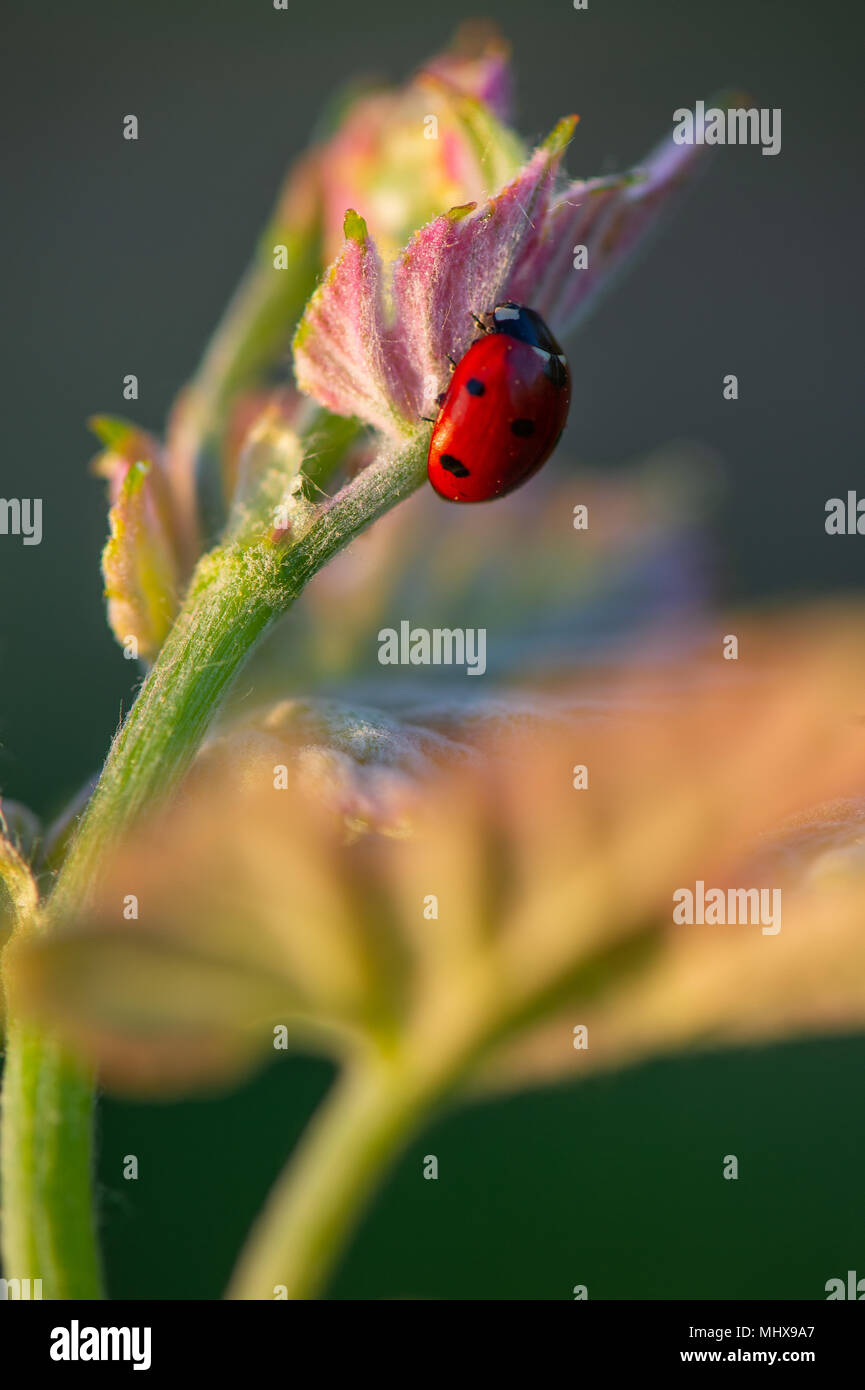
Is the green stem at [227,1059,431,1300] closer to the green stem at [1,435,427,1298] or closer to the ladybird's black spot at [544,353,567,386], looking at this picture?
the green stem at [1,435,427,1298]

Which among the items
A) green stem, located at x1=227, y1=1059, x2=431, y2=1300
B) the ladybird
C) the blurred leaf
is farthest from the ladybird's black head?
green stem, located at x1=227, y1=1059, x2=431, y2=1300

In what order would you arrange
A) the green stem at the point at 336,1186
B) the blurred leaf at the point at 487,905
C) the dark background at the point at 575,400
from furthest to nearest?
1. the dark background at the point at 575,400
2. the green stem at the point at 336,1186
3. the blurred leaf at the point at 487,905

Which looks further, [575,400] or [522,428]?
[575,400]

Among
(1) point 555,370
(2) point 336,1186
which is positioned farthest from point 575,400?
(2) point 336,1186

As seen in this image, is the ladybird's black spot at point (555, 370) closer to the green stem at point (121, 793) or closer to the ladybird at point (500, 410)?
the ladybird at point (500, 410)

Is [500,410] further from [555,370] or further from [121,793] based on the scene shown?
[121,793]

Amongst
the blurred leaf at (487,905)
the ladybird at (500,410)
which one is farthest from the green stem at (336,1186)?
the ladybird at (500,410)

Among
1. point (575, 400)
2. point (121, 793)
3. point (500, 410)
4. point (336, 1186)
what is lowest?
point (336, 1186)
